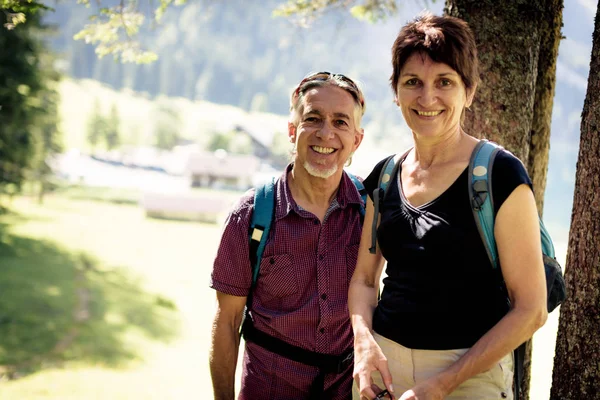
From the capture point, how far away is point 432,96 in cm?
207

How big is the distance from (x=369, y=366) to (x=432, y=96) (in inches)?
38.2

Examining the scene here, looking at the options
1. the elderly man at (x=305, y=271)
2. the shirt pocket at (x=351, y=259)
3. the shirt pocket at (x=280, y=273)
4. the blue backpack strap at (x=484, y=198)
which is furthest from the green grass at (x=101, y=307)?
the blue backpack strap at (x=484, y=198)

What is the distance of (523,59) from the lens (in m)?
3.23

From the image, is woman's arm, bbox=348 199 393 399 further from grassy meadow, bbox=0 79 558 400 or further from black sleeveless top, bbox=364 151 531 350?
grassy meadow, bbox=0 79 558 400

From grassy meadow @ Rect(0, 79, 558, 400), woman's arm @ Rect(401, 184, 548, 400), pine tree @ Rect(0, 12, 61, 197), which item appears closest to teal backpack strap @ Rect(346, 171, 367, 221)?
woman's arm @ Rect(401, 184, 548, 400)

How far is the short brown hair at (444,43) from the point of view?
2.04 m

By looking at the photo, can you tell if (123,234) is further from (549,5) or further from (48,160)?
(549,5)

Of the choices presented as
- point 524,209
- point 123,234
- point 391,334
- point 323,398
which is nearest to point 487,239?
point 524,209

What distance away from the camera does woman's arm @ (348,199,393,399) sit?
2094 mm

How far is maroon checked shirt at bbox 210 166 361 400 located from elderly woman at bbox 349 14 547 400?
446 mm

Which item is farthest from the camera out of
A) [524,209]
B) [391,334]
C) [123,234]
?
[123,234]

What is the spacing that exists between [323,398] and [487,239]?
1.23 meters

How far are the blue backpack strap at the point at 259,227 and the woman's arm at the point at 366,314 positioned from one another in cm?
50

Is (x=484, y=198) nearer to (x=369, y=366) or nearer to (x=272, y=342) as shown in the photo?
(x=369, y=366)
